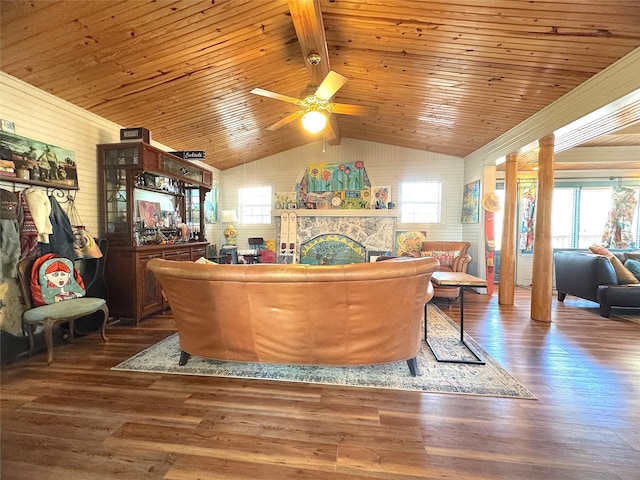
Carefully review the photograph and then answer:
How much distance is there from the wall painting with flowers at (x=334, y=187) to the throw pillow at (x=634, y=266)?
14.9ft

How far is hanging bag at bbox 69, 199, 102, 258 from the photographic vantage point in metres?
3.40

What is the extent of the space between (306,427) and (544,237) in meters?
4.04

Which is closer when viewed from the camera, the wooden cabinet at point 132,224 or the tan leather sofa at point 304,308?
the tan leather sofa at point 304,308

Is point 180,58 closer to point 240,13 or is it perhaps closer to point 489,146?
point 240,13

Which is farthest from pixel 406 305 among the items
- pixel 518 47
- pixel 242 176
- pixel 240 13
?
pixel 242 176

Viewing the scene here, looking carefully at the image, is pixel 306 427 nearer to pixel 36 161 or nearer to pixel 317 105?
pixel 317 105

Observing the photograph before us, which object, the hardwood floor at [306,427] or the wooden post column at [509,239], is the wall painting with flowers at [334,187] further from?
the hardwood floor at [306,427]

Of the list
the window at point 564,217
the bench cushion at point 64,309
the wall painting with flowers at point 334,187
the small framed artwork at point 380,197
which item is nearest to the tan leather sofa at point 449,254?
the small framed artwork at point 380,197

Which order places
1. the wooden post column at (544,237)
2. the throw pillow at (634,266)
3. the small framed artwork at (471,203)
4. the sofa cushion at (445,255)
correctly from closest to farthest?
the wooden post column at (544,237)
the throw pillow at (634,266)
the sofa cushion at (445,255)
the small framed artwork at (471,203)

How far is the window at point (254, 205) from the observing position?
738 centimetres

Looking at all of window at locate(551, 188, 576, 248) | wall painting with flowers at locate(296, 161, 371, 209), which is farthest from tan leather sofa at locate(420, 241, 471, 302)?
window at locate(551, 188, 576, 248)

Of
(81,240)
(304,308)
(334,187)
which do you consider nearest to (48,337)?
(81,240)

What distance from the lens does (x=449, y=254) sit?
5.77 metres

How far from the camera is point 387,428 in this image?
1.80m
